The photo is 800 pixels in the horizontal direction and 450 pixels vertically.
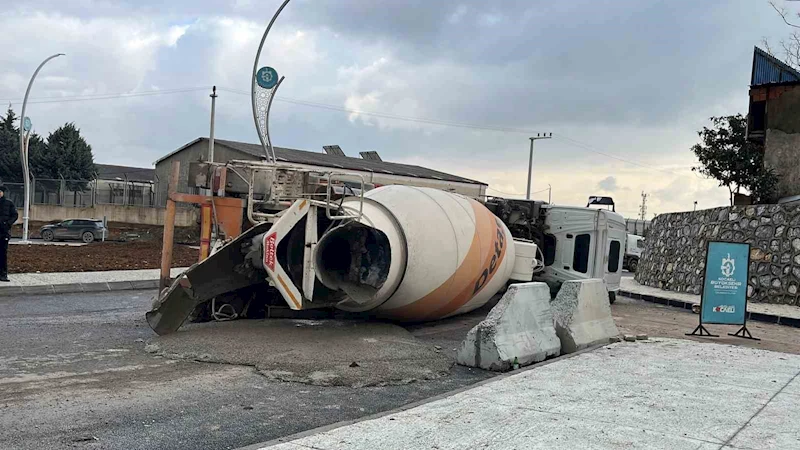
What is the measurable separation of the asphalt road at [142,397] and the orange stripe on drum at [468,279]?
79 centimetres

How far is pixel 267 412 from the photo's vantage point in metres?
5.83

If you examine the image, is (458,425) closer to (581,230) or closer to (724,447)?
(724,447)

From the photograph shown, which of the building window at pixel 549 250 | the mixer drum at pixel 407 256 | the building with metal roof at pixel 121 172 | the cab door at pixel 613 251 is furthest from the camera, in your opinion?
the building with metal roof at pixel 121 172

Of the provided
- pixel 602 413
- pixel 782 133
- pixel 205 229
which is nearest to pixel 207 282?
pixel 205 229

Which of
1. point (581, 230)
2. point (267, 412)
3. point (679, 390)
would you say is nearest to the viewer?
point (267, 412)

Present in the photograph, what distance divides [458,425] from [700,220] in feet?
58.1

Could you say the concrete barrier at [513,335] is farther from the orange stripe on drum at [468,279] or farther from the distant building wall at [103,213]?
the distant building wall at [103,213]

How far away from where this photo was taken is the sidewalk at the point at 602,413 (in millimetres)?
4910

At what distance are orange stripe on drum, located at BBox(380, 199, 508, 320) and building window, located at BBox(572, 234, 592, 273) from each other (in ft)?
13.1

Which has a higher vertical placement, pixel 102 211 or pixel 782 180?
pixel 782 180

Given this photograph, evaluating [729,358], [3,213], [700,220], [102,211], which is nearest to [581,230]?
[729,358]

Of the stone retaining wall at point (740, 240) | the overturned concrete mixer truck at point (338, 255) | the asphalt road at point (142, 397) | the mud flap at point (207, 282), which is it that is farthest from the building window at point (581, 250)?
the mud flap at point (207, 282)

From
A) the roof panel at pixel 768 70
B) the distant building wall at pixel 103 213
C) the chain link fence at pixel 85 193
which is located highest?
the roof panel at pixel 768 70

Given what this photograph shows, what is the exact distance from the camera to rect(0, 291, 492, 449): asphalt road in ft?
16.6
